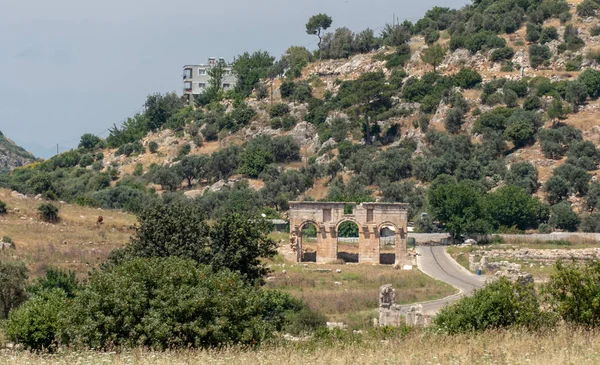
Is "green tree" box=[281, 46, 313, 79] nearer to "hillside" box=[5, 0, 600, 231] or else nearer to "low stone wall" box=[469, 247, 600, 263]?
"hillside" box=[5, 0, 600, 231]

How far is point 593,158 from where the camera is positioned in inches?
2800

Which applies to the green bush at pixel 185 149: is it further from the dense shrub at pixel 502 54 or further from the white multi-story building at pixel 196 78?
the dense shrub at pixel 502 54

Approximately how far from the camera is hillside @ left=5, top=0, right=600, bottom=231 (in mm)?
Result: 70750

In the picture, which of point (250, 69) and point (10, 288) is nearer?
point (10, 288)

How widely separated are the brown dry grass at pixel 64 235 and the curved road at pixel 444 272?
50.7 ft

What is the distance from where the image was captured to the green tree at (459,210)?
57.8m

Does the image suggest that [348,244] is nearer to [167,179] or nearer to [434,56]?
[167,179]

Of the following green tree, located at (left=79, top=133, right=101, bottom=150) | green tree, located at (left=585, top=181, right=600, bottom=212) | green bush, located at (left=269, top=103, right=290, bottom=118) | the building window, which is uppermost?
green bush, located at (left=269, top=103, right=290, bottom=118)

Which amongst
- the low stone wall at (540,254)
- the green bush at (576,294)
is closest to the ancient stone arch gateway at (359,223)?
the low stone wall at (540,254)

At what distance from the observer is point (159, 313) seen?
21.0 metres

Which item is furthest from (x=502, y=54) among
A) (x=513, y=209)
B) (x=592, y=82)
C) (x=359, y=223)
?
(x=359, y=223)

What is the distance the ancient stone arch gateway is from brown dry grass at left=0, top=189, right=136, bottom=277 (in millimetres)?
10074

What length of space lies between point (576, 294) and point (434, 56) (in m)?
73.6

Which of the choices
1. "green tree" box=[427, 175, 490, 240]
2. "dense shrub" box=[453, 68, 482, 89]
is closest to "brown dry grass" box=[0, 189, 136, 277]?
"green tree" box=[427, 175, 490, 240]
